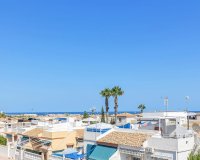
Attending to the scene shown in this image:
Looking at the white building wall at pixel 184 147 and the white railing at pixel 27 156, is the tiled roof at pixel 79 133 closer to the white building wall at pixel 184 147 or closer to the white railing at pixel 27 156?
the white railing at pixel 27 156

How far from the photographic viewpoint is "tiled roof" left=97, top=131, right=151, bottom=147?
2849cm

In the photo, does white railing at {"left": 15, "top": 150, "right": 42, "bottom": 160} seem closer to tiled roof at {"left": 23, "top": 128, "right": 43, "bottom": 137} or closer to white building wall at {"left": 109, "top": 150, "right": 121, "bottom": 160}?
tiled roof at {"left": 23, "top": 128, "right": 43, "bottom": 137}

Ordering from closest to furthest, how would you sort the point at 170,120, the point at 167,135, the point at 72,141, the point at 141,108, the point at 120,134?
1. the point at 167,135
2. the point at 170,120
3. the point at 120,134
4. the point at 72,141
5. the point at 141,108

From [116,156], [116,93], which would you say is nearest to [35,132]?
[116,156]

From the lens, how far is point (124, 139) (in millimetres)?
30219

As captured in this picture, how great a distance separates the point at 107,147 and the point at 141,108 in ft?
296

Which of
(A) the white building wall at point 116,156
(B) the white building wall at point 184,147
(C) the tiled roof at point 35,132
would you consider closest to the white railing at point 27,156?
(C) the tiled roof at point 35,132

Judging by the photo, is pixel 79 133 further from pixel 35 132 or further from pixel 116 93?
pixel 116 93

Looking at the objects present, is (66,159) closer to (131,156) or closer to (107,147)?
(107,147)

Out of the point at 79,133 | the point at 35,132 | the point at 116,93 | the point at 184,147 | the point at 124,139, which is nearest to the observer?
the point at 184,147

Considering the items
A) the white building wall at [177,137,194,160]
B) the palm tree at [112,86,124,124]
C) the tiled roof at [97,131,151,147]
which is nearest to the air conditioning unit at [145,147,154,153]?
the tiled roof at [97,131,151,147]

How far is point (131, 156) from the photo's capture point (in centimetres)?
3000

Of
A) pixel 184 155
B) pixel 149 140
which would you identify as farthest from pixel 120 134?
pixel 184 155

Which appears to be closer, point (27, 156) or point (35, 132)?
point (27, 156)
